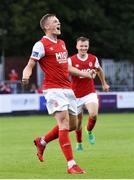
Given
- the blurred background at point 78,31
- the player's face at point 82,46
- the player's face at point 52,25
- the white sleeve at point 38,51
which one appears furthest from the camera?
the blurred background at point 78,31

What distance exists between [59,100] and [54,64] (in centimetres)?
59

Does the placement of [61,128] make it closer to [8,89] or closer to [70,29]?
[8,89]

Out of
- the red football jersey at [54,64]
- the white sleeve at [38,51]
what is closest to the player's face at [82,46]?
the red football jersey at [54,64]

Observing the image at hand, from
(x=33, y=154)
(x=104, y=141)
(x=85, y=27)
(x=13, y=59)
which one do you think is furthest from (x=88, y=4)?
(x=33, y=154)

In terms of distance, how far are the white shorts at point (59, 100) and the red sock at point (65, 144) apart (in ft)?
1.29

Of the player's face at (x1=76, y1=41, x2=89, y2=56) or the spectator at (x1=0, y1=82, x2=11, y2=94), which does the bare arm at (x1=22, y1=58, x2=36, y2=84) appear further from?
the spectator at (x1=0, y1=82, x2=11, y2=94)

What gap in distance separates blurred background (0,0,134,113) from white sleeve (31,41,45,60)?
1185 inches

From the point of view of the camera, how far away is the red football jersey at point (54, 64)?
12.3 meters

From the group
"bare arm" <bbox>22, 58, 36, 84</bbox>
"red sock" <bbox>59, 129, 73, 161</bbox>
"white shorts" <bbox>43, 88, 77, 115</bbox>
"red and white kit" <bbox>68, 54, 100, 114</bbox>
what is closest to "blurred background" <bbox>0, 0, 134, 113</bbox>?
"red and white kit" <bbox>68, 54, 100, 114</bbox>

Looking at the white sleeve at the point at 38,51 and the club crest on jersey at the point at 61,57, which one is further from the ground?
the white sleeve at the point at 38,51

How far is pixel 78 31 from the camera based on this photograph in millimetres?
48969

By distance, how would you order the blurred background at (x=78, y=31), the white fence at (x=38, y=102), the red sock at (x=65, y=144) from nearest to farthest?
the red sock at (x=65, y=144)
the white fence at (x=38, y=102)
the blurred background at (x=78, y=31)

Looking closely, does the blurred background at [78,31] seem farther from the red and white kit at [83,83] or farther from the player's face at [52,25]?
the player's face at [52,25]

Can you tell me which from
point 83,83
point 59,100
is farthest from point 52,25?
point 83,83
